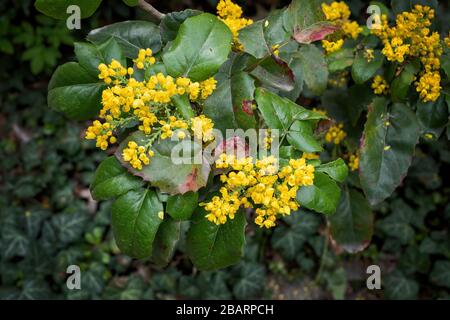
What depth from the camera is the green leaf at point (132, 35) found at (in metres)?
1.56

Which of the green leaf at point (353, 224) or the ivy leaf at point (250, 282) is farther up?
the green leaf at point (353, 224)

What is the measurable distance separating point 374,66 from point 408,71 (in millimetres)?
114

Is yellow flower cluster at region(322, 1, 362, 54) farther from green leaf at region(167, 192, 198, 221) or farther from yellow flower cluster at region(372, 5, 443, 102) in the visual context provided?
green leaf at region(167, 192, 198, 221)

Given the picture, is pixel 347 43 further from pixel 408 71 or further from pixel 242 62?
pixel 242 62

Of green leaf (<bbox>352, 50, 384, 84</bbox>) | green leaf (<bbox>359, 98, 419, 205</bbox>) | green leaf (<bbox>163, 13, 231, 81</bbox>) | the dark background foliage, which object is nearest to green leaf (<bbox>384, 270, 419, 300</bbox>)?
the dark background foliage

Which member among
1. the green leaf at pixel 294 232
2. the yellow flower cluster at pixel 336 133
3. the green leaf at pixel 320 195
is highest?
the green leaf at pixel 320 195

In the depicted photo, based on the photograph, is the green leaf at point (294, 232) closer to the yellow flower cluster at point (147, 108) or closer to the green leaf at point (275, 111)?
the green leaf at point (275, 111)

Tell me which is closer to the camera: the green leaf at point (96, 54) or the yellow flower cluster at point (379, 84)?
the green leaf at point (96, 54)

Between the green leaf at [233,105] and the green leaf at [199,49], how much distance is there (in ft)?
0.26

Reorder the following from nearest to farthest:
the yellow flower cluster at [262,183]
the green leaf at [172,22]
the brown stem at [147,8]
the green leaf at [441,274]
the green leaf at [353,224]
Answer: the yellow flower cluster at [262,183] < the green leaf at [172,22] < the brown stem at [147,8] < the green leaf at [353,224] < the green leaf at [441,274]

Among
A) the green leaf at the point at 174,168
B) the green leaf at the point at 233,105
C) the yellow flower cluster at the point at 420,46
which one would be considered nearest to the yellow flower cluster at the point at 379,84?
the yellow flower cluster at the point at 420,46

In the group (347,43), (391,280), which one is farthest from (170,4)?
(391,280)

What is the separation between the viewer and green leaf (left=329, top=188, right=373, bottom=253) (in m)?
2.16

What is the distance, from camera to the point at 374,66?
66.6 inches
